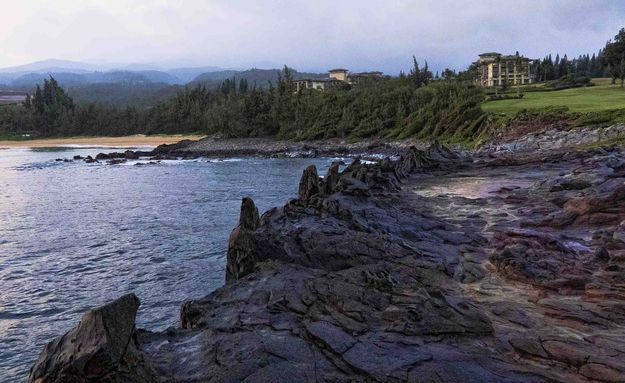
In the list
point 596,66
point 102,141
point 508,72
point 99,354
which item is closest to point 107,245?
point 99,354

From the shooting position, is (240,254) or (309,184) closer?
(240,254)

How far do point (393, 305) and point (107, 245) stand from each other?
1800cm

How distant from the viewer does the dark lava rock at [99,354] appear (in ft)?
21.3

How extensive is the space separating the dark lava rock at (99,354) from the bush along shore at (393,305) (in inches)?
0.7

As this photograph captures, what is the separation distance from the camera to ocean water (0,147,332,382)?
48.7 ft

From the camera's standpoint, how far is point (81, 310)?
49.9 feet

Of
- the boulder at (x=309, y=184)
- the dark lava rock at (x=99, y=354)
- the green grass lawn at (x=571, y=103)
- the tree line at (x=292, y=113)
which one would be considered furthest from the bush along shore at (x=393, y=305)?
the tree line at (x=292, y=113)

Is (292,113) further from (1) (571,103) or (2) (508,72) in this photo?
(2) (508,72)

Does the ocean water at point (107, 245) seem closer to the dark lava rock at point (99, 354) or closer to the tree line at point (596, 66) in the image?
the dark lava rock at point (99, 354)

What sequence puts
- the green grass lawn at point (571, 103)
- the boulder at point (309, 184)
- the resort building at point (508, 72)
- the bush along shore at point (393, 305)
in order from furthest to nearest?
the resort building at point (508, 72)
the green grass lawn at point (571, 103)
the boulder at point (309, 184)
the bush along shore at point (393, 305)

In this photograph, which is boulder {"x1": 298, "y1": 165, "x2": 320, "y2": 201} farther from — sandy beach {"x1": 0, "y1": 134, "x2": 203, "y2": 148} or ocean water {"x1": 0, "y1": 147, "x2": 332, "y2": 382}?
sandy beach {"x1": 0, "y1": 134, "x2": 203, "y2": 148}

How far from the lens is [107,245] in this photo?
2361 cm

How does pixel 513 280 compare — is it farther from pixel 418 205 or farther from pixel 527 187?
pixel 527 187

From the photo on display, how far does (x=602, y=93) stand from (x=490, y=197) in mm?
59468
